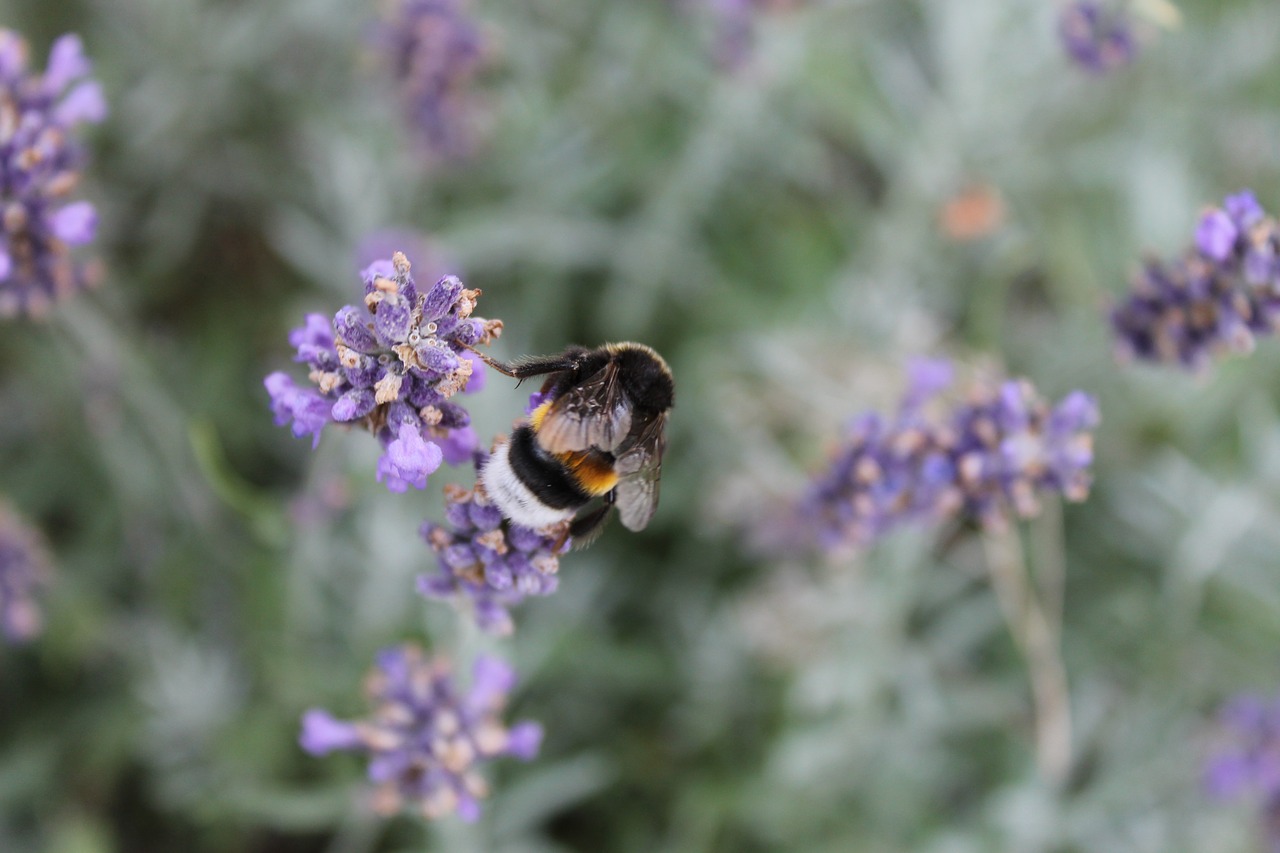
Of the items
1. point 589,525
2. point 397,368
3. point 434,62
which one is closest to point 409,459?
point 397,368

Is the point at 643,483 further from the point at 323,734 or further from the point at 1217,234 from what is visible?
the point at 1217,234

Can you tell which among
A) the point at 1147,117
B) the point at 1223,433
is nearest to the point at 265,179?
the point at 1147,117

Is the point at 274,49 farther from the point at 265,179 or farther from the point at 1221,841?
the point at 1221,841

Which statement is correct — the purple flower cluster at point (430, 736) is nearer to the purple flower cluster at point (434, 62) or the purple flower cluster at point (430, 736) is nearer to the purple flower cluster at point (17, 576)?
the purple flower cluster at point (17, 576)

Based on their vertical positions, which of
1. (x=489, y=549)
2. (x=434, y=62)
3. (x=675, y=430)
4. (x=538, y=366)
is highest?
(x=434, y=62)

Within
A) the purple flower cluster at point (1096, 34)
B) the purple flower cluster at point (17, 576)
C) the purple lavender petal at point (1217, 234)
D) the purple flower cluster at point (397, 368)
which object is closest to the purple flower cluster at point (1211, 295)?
the purple lavender petal at point (1217, 234)
